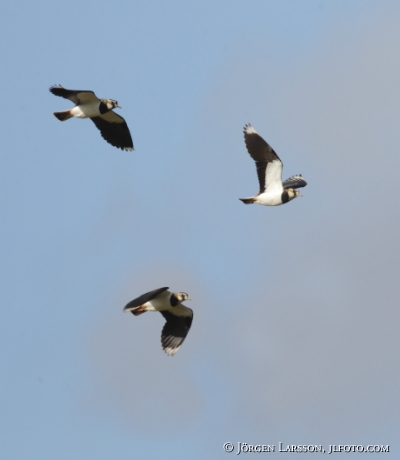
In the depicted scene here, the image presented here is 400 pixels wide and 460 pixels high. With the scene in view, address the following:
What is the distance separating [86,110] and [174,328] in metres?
6.18

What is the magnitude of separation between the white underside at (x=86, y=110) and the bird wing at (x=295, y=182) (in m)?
5.92

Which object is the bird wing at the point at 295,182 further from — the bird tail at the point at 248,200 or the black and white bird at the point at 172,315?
the black and white bird at the point at 172,315

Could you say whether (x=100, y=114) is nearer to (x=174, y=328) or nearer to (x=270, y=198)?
(x=270, y=198)

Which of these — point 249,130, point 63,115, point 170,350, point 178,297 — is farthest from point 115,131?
point 170,350

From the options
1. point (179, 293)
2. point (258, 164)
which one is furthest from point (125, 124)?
point (179, 293)

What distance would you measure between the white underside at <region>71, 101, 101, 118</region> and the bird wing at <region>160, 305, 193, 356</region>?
5.74 m

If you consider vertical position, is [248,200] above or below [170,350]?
above

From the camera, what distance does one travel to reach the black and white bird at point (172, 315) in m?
23.9

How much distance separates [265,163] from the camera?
26.8 m

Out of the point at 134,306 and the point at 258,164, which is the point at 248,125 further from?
the point at 134,306

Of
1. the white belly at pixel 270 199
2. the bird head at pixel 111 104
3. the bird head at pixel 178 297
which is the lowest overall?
the bird head at pixel 178 297

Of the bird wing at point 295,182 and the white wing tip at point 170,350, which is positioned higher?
the bird wing at point 295,182

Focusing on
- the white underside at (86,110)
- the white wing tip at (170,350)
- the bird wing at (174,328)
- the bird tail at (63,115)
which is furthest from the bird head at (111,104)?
the white wing tip at (170,350)

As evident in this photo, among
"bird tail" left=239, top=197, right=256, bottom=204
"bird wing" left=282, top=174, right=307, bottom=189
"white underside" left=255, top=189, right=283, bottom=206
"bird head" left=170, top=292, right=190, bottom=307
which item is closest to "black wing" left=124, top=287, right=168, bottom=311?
"bird head" left=170, top=292, right=190, bottom=307
